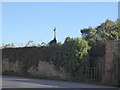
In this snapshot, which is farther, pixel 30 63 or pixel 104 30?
pixel 104 30

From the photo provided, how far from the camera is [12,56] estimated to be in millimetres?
38656

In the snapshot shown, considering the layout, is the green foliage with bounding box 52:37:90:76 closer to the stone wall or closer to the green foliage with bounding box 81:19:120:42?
the stone wall

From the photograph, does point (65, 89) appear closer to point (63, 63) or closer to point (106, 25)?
point (63, 63)

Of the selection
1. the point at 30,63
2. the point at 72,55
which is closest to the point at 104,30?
the point at 30,63

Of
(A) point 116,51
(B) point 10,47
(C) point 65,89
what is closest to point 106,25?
(B) point 10,47

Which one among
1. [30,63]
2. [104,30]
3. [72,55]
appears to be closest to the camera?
[72,55]

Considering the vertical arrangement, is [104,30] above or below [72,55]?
above

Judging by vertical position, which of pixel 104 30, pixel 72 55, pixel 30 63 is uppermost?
pixel 104 30

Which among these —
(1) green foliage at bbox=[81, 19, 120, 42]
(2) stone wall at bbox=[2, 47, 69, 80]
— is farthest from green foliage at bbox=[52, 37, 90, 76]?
(1) green foliage at bbox=[81, 19, 120, 42]

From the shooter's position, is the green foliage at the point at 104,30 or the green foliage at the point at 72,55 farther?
the green foliage at the point at 104,30

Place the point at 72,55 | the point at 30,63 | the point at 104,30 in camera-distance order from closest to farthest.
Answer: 1. the point at 72,55
2. the point at 30,63
3. the point at 104,30

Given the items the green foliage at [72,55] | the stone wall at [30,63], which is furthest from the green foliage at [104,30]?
the green foliage at [72,55]

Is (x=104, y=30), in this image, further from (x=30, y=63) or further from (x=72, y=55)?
(x=72, y=55)

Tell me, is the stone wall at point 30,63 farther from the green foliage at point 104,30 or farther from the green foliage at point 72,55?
the green foliage at point 104,30
